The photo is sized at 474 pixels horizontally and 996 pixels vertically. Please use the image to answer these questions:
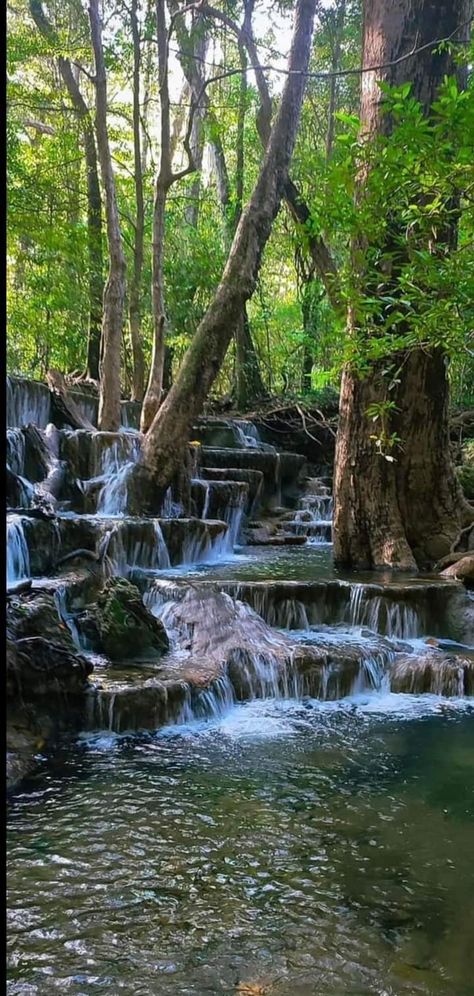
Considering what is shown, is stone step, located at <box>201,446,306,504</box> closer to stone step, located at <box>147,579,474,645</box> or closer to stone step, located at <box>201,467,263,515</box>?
stone step, located at <box>201,467,263,515</box>

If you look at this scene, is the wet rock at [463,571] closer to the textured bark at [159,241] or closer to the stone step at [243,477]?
the stone step at [243,477]

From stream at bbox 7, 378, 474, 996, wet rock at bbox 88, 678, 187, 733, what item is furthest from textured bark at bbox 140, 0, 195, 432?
wet rock at bbox 88, 678, 187, 733

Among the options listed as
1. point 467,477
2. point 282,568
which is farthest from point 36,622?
point 467,477

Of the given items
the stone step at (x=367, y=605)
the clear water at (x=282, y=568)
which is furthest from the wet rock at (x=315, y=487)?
the stone step at (x=367, y=605)

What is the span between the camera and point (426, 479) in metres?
9.05

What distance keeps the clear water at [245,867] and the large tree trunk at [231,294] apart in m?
6.15

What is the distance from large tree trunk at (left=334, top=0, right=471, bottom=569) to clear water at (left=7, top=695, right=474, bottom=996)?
416 cm

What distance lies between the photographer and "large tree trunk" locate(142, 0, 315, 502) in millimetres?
10484

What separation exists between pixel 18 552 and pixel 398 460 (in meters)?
4.61

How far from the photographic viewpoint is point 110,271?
12.1 metres

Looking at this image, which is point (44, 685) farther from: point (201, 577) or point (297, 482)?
point (297, 482)

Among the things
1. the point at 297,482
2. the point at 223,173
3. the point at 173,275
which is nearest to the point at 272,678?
the point at 297,482

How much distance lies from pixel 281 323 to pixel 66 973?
68.0 ft

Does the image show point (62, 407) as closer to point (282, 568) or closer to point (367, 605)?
point (282, 568)
